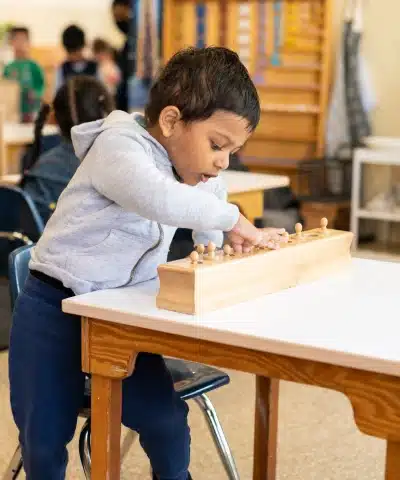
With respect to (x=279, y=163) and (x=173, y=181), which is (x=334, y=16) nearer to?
(x=279, y=163)

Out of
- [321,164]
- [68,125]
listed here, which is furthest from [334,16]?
[68,125]

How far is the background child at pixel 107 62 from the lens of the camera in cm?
693

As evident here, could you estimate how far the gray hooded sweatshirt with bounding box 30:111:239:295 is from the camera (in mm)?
1579

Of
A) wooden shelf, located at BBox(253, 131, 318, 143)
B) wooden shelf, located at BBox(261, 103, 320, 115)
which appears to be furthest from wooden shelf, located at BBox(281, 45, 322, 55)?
wooden shelf, located at BBox(253, 131, 318, 143)

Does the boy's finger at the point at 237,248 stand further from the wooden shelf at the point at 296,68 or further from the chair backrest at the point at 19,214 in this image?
the wooden shelf at the point at 296,68

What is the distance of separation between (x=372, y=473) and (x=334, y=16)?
420 cm

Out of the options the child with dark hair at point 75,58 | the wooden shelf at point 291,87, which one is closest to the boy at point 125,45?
the child with dark hair at point 75,58

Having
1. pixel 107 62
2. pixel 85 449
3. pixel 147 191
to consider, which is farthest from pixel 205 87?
pixel 107 62

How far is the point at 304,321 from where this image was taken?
1.47 meters

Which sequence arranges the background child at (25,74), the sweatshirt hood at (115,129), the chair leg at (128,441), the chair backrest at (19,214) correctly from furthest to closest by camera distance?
the background child at (25,74) < the chair backrest at (19,214) < the chair leg at (128,441) < the sweatshirt hood at (115,129)

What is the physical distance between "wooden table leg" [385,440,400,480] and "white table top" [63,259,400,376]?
13cm

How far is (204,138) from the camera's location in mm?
1637

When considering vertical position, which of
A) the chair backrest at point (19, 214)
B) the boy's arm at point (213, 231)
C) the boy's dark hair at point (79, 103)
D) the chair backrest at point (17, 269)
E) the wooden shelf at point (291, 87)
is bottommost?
the chair backrest at point (19, 214)

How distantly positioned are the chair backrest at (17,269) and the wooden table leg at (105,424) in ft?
1.37
